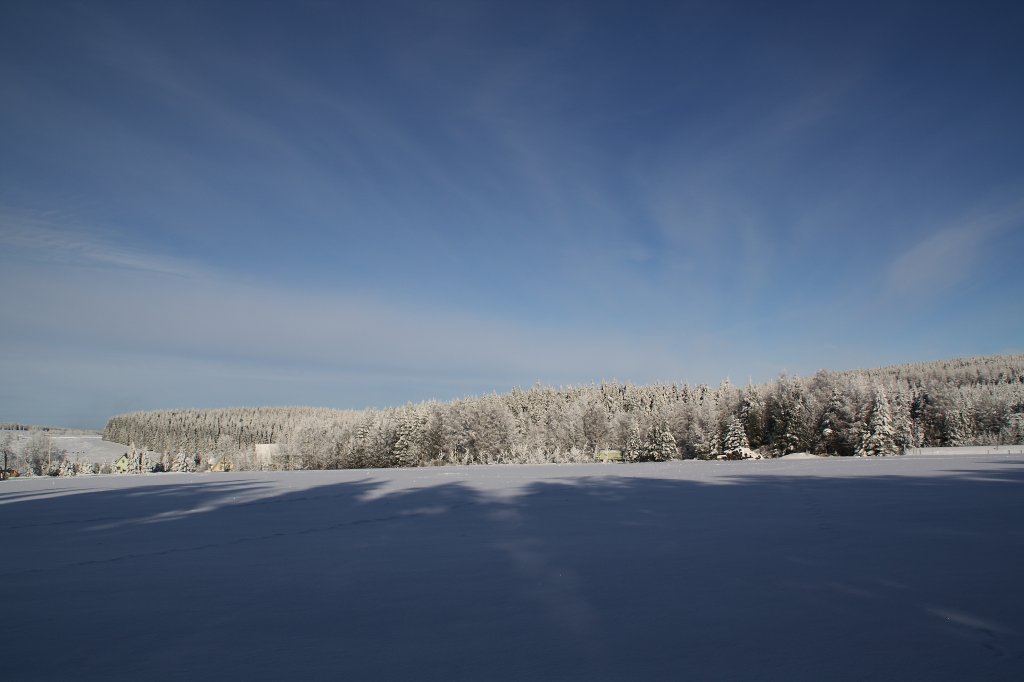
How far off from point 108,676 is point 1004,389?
2605 inches

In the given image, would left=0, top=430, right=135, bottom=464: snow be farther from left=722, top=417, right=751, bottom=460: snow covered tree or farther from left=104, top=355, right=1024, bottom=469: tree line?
left=722, top=417, right=751, bottom=460: snow covered tree

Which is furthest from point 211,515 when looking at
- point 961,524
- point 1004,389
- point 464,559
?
point 1004,389

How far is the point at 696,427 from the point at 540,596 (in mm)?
38573

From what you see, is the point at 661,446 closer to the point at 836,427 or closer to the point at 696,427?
the point at 696,427

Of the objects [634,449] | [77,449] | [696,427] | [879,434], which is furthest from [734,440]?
[77,449]

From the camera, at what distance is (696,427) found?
39188mm

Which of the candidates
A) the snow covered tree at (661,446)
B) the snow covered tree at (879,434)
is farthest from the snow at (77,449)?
the snow covered tree at (879,434)

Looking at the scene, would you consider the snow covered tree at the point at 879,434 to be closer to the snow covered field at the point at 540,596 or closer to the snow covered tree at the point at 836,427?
the snow covered tree at the point at 836,427

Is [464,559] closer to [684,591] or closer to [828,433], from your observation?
[684,591]

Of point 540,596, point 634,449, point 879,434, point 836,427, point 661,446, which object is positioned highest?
point 836,427

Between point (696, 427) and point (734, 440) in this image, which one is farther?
point (696, 427)

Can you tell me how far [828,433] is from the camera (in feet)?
101

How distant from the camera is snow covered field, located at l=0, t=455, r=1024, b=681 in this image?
230 centimetres

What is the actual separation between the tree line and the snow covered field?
27198mm
